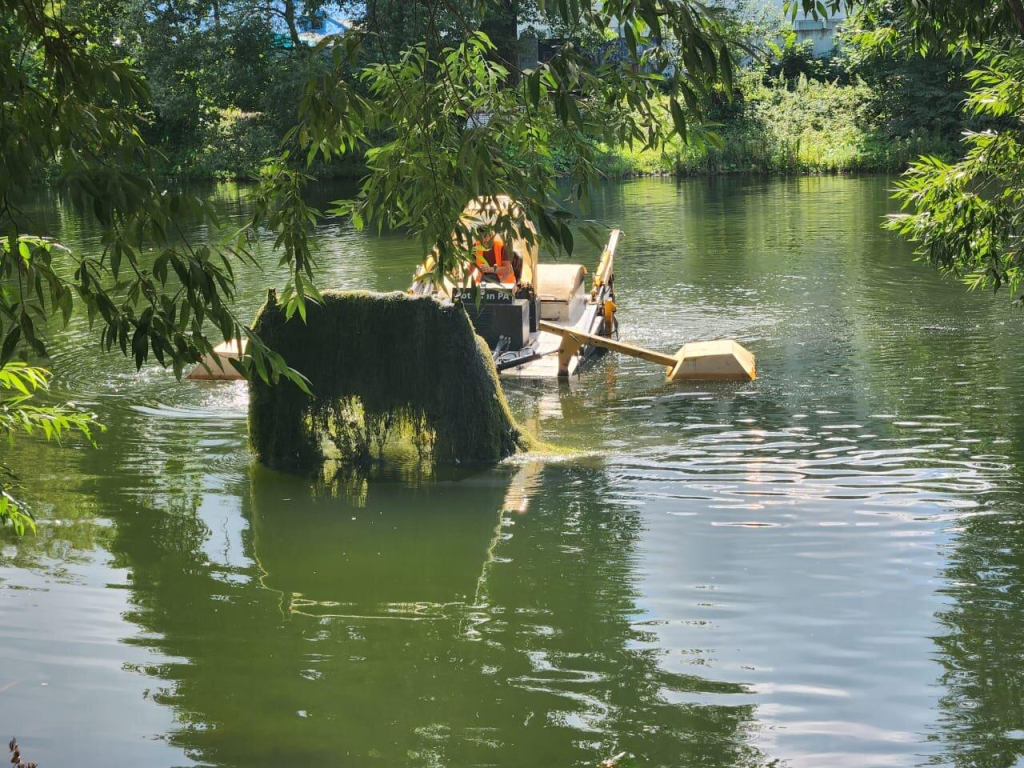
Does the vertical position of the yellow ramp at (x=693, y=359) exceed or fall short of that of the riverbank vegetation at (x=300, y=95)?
it falls short

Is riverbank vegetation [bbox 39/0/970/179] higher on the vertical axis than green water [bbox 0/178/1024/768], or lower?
higher

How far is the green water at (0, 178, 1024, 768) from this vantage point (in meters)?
5.70

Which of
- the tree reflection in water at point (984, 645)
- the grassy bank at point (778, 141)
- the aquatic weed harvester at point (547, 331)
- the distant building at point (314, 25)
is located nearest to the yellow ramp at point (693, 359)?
the aquatic weed harvester at point (547, 331)

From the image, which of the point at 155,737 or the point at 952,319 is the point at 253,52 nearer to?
the point at 952,319

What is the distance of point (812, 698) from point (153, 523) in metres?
5.25

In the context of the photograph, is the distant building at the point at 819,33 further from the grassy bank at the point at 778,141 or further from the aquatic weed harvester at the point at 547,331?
the aquatic weed harvester at the point at 547,331

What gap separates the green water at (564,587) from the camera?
225 inches

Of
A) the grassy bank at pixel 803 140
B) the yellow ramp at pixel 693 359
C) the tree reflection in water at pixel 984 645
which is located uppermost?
the grassy bank at pixel 803 140

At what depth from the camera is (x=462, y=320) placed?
33.6 feet

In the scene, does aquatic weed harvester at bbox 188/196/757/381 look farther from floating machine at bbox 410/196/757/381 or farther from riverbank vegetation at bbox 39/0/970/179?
riverbank vegetation at bbox 39/0/970/179

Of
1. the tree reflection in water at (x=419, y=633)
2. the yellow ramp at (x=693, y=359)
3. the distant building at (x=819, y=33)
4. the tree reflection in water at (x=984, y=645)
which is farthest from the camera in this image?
the distant building at (x=819, y=33)

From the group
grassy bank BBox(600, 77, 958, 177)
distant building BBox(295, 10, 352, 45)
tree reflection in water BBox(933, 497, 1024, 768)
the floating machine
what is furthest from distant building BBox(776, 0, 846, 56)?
tree reflection in water BBox(933, 497, 1024, 768)

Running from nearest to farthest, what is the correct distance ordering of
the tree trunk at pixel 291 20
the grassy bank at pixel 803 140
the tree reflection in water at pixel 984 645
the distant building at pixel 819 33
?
1. the tree reflection in water at pixel 984 645
2. the grassy bank at pixel 803 140
3. the tree trunk at pixel 291 20
4. the distant building at pixel 819 33

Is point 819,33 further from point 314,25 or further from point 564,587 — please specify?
point 564,587
